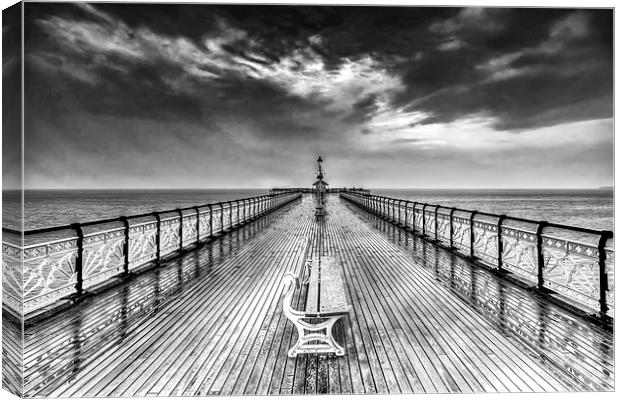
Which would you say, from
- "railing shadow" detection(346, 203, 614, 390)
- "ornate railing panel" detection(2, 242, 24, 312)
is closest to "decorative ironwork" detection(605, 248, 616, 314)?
"railing shadow" detection(346, 203, 614, 390)

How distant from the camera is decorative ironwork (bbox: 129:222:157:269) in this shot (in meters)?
6.48

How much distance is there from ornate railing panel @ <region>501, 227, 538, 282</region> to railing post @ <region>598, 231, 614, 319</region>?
1.14 meters

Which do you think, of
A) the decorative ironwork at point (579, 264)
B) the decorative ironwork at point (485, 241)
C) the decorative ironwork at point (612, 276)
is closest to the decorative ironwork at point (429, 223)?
the decorative ironwork at point (485, 241)

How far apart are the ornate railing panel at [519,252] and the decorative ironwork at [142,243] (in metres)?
7.67

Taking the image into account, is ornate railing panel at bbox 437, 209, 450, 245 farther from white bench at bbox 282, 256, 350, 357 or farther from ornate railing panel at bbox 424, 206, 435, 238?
white bench at bbox 282, 256, 350, 357

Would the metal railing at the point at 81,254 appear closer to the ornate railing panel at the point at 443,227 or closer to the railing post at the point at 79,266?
the railing post at the point at 79,266

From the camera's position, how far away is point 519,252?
19.0 ft

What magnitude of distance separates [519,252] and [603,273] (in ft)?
5.54

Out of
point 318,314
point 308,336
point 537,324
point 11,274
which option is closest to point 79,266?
point 11,274

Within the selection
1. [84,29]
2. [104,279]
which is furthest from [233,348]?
[84,29]

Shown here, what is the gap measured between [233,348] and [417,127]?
13952 millimetres

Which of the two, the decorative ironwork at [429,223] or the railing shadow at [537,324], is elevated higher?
the decorative ironwork at [429,223]

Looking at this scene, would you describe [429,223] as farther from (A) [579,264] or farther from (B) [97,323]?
(B) [97,323]

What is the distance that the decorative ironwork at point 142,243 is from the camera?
6.48 metres
